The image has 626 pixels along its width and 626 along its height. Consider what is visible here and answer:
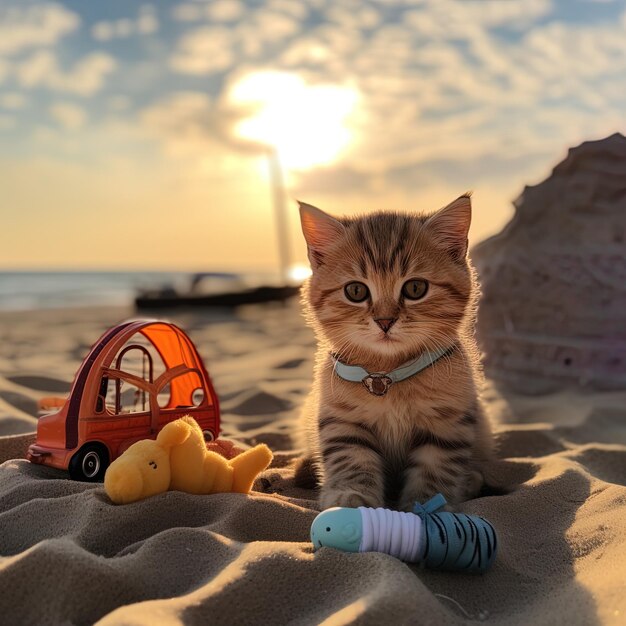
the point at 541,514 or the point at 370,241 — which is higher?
the point at 370,241

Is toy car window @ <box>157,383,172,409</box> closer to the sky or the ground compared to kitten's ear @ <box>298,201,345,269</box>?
closer to the ground

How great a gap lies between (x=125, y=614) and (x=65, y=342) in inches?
262

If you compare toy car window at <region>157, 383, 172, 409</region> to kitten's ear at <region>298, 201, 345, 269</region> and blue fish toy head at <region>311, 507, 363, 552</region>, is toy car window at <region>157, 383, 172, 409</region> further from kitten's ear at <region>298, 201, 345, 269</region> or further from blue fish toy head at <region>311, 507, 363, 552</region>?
blue fish toy head at <region>311, 507, 363, 552</region>

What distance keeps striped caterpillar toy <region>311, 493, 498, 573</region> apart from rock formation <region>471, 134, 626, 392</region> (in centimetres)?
312

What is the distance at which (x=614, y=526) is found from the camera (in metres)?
2.10

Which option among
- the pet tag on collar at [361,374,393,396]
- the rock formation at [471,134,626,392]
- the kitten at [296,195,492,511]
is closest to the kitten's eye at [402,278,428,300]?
the kitten at [296,195,492,511]

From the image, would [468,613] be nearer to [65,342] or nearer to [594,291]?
[594,291]

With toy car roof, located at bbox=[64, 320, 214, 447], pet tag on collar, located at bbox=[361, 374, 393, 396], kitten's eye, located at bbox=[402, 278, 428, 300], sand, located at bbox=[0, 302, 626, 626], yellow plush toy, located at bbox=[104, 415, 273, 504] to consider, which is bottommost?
sand, located at bbox=[0, 302, 626, 626]

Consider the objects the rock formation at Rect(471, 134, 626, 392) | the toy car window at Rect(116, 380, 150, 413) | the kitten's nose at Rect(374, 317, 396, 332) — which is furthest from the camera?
the rock formation at Rect(471, 134, 626, 392)

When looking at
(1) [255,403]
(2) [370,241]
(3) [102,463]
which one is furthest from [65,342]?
(2) [370,241]

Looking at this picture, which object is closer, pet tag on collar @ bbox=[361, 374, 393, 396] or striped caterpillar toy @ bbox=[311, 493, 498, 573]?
striped caterpillar toy @ bbox=[311, 493, 498, 573]

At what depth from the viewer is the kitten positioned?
7.65 ft

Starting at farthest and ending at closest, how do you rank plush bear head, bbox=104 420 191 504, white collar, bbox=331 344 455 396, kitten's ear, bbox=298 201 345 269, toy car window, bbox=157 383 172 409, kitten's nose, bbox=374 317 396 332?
toy car window, bbox=157 383 172 409
kitten's ear, bbox=298 201 345 269
white collar, bbox=331 344 455 396
kitten's nose, bbox=374 317 396 332
plush bear head, bbox=104 420 191 504

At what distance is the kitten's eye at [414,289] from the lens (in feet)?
7.73
